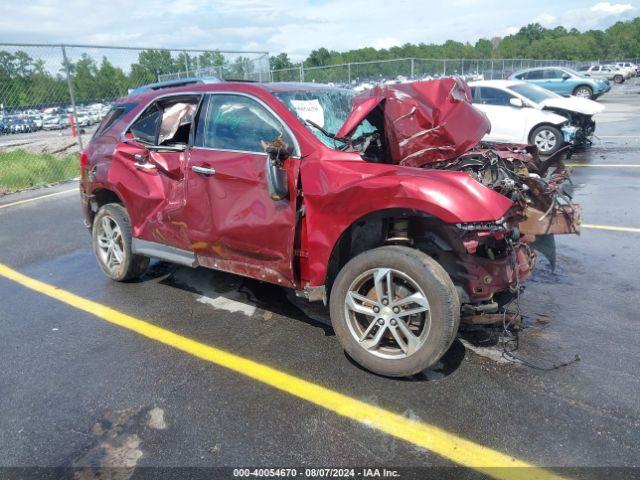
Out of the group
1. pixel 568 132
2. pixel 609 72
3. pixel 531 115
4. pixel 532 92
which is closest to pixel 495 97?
pixel 531 115

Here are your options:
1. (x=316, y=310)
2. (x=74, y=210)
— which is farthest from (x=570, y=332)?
(x=74, y=210)

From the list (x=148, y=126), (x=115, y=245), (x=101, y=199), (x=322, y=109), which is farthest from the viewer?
(x=101, y=199)

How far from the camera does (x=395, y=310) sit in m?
3.15

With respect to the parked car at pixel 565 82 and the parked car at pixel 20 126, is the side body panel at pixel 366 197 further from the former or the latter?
the parked car at pixel 565 82

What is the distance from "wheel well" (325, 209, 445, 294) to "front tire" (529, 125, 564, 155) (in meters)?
9.36

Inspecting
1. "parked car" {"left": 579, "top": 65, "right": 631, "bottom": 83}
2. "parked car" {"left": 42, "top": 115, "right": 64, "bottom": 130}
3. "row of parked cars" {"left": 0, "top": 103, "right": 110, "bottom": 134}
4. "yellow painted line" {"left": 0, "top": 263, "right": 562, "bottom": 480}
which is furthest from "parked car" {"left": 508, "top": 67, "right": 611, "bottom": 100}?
"parked car" {"left": 579, "top": 65, "right": 631, "bottom": 83}

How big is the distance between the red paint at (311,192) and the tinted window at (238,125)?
0.08 meters

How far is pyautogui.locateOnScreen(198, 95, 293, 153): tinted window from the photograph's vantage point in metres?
3.76

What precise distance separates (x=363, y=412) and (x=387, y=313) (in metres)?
0.62

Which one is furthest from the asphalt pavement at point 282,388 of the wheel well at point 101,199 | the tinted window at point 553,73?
the tinted window at point 553,73

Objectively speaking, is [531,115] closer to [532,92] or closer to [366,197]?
[532,92]

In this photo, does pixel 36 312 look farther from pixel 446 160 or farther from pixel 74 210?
pixel 74 210

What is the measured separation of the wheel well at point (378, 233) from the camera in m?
3.22

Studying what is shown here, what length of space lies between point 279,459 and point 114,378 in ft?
4.75
